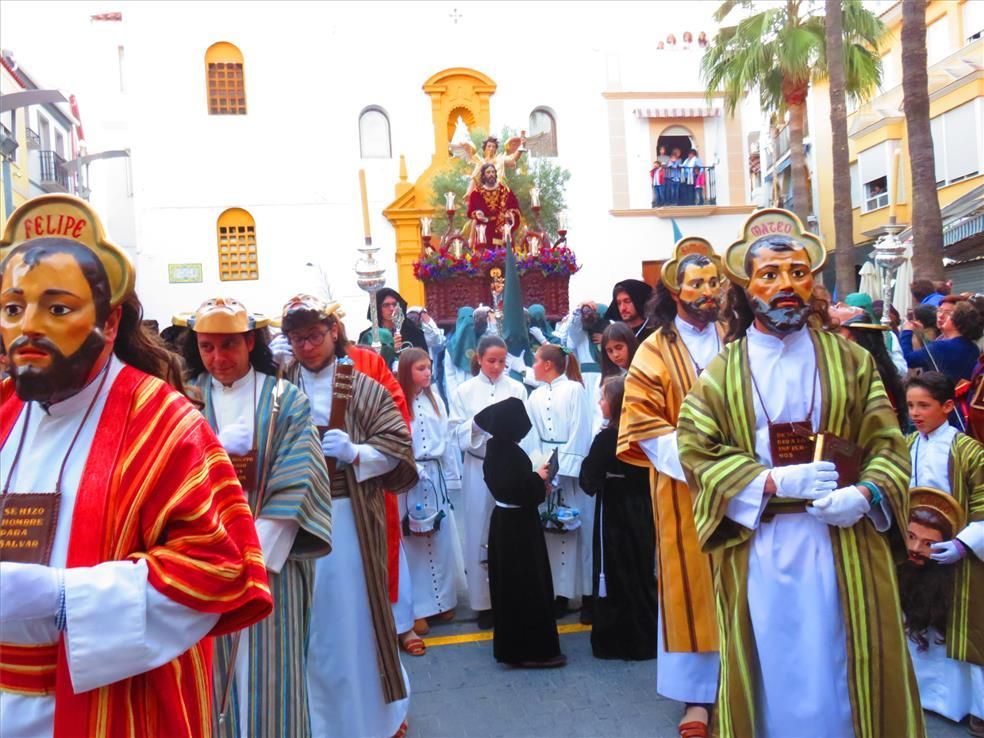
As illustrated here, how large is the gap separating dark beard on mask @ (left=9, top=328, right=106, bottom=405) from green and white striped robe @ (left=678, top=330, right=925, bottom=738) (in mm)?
2315

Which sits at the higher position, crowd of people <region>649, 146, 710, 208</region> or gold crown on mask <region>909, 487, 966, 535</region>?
crowd of people <region>649, 146, 710, 208</region>

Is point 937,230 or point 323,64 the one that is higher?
point 323,64

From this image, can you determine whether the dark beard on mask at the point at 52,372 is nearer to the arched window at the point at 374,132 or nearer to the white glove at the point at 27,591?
the white glove at the point at 27,591

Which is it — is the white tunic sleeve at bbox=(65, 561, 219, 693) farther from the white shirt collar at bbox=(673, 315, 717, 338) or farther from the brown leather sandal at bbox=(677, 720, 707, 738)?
the white shirt collar at bbox=(673, 315, 717, 338)

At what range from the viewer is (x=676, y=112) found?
2888 centimetres

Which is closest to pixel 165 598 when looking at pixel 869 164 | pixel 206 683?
pixel 206 683

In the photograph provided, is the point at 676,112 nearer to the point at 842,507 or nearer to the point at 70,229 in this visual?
the point at 842,507

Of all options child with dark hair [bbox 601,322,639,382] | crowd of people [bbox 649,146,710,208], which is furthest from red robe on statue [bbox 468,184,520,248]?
child with dark hair [bbox 601,322,639,382]

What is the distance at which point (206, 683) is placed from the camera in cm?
269

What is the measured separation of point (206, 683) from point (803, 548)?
2166 millimetres

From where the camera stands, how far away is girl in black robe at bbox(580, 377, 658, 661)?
589 cm

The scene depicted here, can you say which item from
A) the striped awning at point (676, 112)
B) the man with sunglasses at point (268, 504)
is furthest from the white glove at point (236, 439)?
the striped awning at point (676, 112)

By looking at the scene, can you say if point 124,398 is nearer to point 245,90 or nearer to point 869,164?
point 245,90

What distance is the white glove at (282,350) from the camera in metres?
4.72
